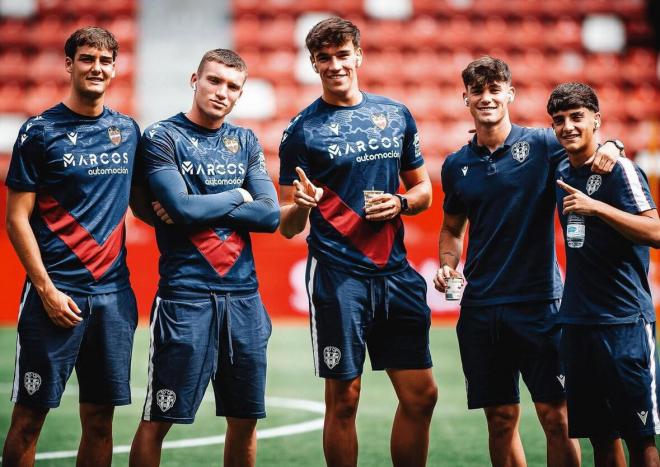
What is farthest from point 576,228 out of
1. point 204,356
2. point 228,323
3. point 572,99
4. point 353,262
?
point 204,356

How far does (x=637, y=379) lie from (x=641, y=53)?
46.6ft

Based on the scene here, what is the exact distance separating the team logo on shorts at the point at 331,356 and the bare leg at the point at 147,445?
2.70ft

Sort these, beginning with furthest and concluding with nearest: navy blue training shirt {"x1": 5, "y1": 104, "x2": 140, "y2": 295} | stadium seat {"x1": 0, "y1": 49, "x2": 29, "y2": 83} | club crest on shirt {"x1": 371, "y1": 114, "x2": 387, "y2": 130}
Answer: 1. stadium seat {"x1": 0, "y1": 49, "x2": 29, "y2": 83}
2. club crest on shirt {"x1": 371, "y1": 114, "x2": 387, "y2": 130}
3. navy blue training shirt {"x1": 5, "y1": 104, "x2": 140, "y2": 295}

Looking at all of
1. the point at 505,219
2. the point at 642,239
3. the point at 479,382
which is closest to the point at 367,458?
the point at 479,382

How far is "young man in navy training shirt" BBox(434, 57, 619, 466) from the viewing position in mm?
4750

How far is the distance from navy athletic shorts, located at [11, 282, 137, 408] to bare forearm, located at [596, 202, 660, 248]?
7.42 feet

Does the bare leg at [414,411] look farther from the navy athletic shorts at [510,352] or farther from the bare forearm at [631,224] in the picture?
the bare forearm at [631,224]

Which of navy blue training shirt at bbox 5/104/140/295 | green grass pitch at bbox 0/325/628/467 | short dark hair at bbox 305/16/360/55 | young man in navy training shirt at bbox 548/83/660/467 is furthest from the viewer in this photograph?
green grass pitch at bbox 0/325/628/467

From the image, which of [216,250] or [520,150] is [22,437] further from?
[520,150]

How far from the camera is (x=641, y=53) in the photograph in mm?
17422

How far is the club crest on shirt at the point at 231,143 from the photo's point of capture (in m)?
4.75

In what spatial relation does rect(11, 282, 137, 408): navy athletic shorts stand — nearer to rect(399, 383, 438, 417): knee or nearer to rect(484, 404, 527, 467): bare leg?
rect(399, 383, 438, 417): knee

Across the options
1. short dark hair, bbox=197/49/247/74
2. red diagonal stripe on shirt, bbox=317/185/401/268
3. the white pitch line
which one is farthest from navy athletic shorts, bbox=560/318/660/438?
the white pitch line

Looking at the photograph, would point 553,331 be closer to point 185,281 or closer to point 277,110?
point 185,281
